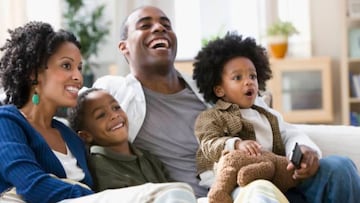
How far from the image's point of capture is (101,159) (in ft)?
5.96

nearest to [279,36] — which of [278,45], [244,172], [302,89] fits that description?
[278,45]

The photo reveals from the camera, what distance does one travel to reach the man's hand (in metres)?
1.69

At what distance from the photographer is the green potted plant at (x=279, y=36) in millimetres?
4555

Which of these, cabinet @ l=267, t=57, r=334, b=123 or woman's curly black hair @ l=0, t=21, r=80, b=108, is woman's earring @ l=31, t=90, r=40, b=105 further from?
cabinet @ l=267, t=57, r=334, b=123

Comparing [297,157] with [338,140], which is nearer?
[297,157]

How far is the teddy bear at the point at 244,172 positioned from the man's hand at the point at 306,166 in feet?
0.11

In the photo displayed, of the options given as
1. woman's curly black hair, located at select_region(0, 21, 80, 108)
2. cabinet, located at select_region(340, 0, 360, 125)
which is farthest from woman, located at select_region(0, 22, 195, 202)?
cabinet, located at select_region(340, 0, 360, 125)

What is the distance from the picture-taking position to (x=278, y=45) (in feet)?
15.1

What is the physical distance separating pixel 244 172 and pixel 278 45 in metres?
3.09

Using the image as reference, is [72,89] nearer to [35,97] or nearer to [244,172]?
[35,97]

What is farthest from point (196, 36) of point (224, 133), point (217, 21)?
point (224, 133)

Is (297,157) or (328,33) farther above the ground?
(328,33)

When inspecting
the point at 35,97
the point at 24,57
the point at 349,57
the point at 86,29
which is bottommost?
the point at 349,57

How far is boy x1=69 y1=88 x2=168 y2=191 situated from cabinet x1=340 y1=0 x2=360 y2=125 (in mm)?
2897
